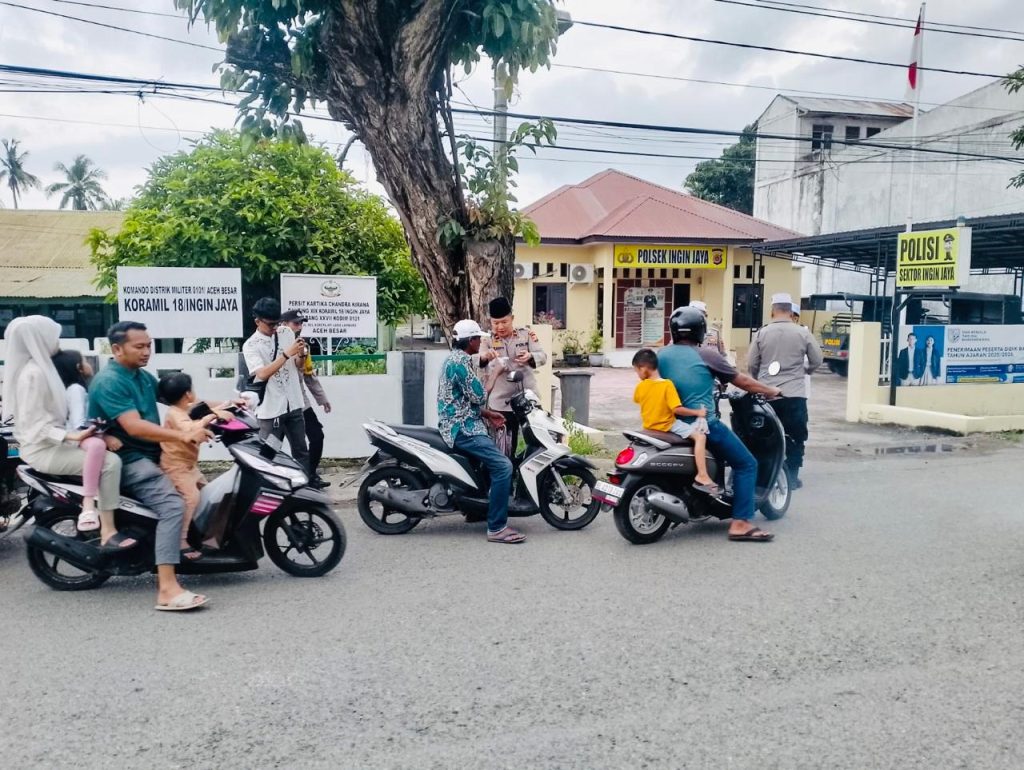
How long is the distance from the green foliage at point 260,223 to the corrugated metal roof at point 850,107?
940 inches

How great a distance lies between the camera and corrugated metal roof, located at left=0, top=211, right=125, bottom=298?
20703mm

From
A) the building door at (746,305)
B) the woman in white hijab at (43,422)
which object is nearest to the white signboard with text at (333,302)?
the woman in white hijab at (43,422)

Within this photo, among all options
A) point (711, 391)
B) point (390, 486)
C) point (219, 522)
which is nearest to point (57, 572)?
point (219, 522)

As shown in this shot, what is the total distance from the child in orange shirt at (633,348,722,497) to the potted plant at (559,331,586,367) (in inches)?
676

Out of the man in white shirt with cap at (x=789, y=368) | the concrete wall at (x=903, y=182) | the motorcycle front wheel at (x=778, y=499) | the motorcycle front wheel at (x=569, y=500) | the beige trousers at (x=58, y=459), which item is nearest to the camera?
the beige trousers at (x=58, y=459)

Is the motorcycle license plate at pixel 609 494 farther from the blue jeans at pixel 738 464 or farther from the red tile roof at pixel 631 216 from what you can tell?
the red tile roof at pixel 631 216

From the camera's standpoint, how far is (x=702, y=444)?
6.14 m

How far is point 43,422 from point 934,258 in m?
11.4

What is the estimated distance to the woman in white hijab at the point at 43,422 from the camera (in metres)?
4.89

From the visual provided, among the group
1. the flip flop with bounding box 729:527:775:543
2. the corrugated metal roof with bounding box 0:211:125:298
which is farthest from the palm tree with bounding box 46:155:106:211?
the flip flop with bounding box 729:527:775:543

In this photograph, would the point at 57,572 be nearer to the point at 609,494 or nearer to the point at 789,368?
the point at 609,494

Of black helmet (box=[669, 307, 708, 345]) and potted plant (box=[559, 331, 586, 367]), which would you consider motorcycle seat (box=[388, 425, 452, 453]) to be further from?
potted plant (box=[559, 331, 586, 367])

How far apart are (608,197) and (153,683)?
2472 centimetres

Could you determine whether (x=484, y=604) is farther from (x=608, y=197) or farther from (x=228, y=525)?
(x=608, y=197)
